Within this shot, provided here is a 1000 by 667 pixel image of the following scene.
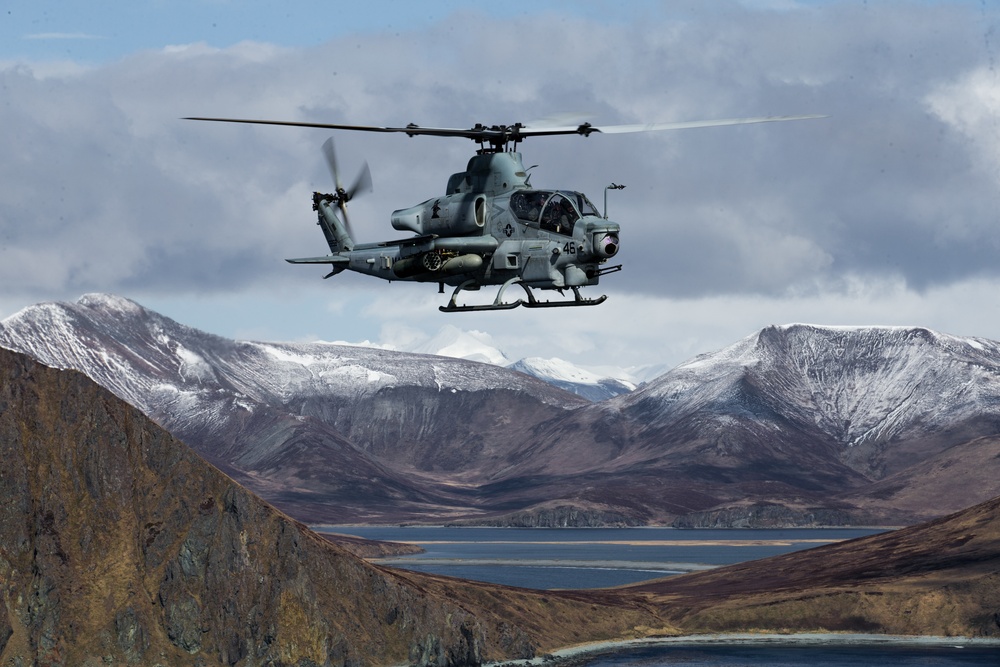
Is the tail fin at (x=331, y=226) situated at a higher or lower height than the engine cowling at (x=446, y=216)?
higher

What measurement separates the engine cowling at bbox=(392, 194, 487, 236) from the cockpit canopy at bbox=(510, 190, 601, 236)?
5.71ft

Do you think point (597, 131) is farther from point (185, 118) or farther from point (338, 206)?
point (338, 206)

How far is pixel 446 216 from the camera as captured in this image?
68.8 m

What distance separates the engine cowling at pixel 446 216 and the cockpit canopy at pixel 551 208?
1.74m

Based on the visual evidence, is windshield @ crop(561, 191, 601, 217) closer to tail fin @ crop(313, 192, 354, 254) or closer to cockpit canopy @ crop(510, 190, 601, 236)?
cockpit canopy @ crop(510, 190, 601, 236)

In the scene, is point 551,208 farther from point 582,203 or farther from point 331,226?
point 331,226

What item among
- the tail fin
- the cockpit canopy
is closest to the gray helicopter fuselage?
the cockpit canopy

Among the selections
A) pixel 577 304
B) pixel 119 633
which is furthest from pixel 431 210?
pixel 119 633

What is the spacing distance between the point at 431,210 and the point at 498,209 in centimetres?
297

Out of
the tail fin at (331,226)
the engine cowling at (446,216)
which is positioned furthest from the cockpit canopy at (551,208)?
the tail fin at (331,226)

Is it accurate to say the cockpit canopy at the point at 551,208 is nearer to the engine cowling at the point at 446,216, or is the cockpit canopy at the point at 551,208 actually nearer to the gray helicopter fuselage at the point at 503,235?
the gray helicopter fuselage at the point at 503,235

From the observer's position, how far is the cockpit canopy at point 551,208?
68.9 meters

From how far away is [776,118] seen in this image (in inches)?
2156

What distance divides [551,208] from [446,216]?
4.68 metres
